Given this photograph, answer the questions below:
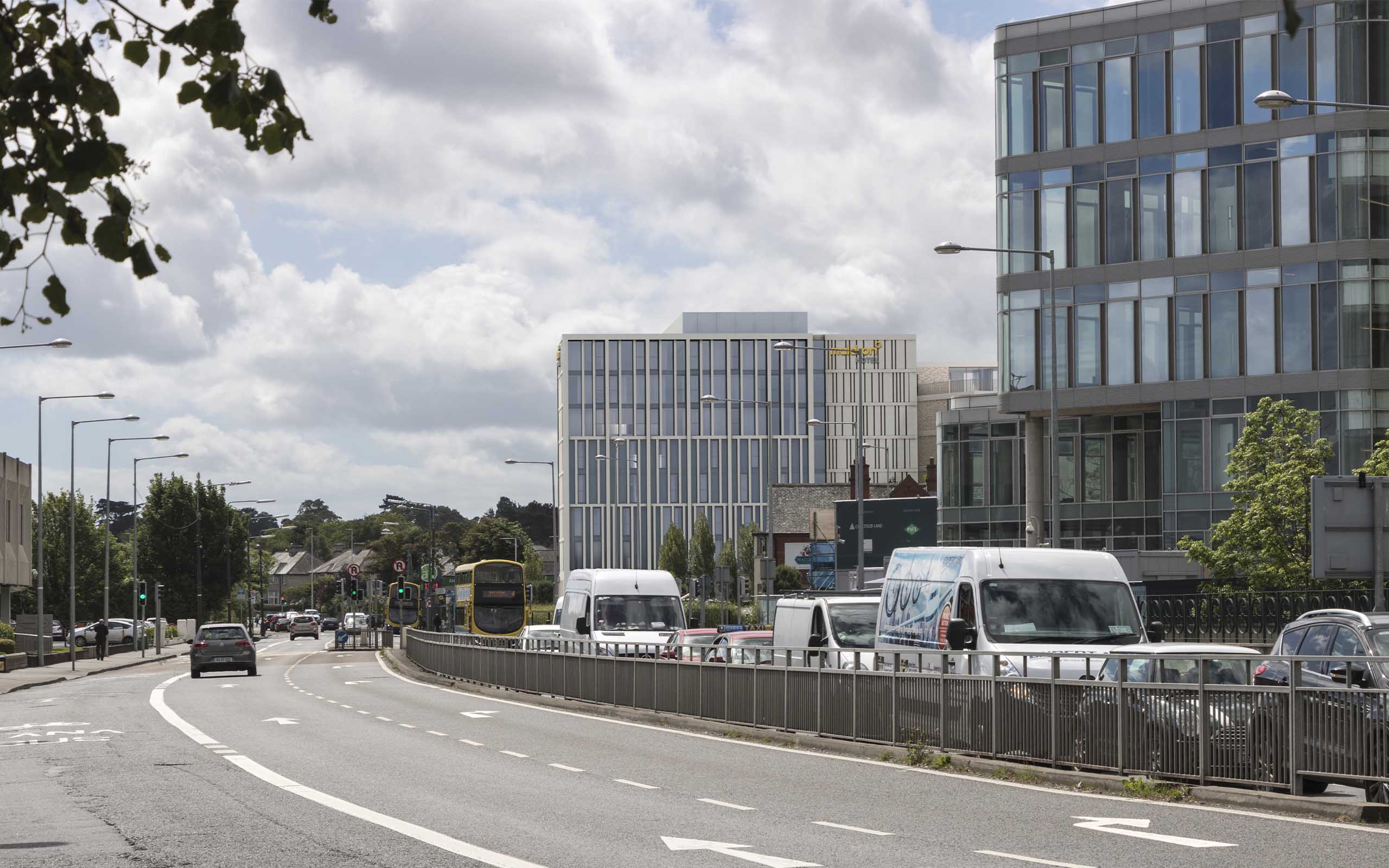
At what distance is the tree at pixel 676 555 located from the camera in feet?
401

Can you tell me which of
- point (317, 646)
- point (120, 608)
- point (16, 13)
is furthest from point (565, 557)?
point (16, 13)

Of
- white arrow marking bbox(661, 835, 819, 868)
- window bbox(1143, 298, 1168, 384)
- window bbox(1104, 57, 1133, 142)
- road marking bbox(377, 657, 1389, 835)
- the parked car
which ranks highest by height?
window bbox(1104, 57, 1133, 142)

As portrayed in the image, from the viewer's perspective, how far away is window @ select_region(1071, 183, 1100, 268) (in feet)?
186

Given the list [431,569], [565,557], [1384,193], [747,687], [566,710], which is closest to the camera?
[747,687]

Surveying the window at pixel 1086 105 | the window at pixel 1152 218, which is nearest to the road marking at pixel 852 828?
the window at pixel 1152 218

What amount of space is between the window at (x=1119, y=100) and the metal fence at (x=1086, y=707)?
115ft

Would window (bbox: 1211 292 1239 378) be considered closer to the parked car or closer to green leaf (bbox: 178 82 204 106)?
green leaf (bbox: 178 82 204 106)

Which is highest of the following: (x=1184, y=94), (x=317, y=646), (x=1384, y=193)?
(x=1184, y=94)

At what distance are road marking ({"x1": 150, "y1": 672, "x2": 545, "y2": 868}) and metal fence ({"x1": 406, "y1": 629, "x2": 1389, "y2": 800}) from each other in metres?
6.34

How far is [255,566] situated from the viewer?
5910 inches

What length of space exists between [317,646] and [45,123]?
86.6 metres

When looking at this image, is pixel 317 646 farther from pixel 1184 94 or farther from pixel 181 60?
pixel 181 60

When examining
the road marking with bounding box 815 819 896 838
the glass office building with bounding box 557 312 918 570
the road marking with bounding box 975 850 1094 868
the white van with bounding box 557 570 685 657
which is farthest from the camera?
the glass office building with bounding box 557 312 918 570

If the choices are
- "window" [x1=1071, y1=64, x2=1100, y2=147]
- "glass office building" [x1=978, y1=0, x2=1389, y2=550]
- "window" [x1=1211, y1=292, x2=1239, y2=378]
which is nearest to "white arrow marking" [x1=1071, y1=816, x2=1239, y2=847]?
"glass office building" [x1=978, y1=0, x2=1389, y2=550]
